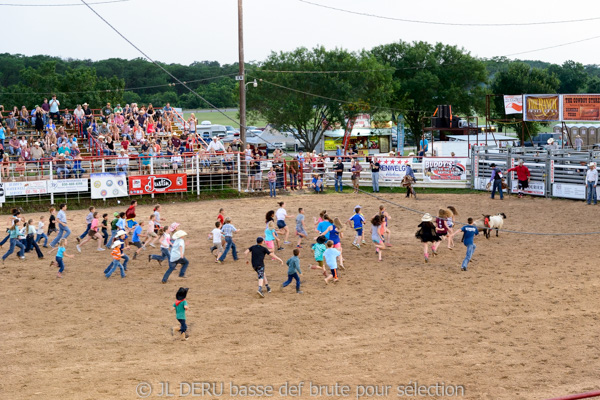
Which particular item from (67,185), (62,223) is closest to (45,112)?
(67,185)

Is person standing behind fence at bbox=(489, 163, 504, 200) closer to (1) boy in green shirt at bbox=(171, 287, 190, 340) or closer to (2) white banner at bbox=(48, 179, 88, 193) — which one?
(2) white banner at bbox=(48, 179, 88, 193)

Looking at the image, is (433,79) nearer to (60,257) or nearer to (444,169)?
(444,169)

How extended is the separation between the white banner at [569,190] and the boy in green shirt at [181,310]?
68.6 feet

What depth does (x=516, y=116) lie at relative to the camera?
63.0 meters

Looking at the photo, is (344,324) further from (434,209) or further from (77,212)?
(77,212)

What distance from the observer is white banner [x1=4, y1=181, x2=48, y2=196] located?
93.6ft

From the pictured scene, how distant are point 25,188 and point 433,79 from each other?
43.9 metres

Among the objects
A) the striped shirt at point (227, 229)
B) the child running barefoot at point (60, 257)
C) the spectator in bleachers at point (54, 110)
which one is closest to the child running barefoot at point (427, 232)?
→ the striped shirt at point (227, 229)

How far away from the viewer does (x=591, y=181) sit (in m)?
27.6

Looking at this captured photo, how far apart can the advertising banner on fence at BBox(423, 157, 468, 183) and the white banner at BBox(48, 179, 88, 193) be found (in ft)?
52.1

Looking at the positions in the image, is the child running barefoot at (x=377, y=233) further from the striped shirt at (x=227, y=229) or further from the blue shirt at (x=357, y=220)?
the striped shirt at (x=227, y=229)

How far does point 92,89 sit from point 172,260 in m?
61.7

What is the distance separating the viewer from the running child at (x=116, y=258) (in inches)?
683

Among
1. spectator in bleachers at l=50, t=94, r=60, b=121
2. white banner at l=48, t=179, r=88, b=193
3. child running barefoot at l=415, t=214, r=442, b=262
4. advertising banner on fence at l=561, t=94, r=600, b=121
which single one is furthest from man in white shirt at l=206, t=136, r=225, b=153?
advertising banner on fence at l=561, t=94, r=600, b=121
